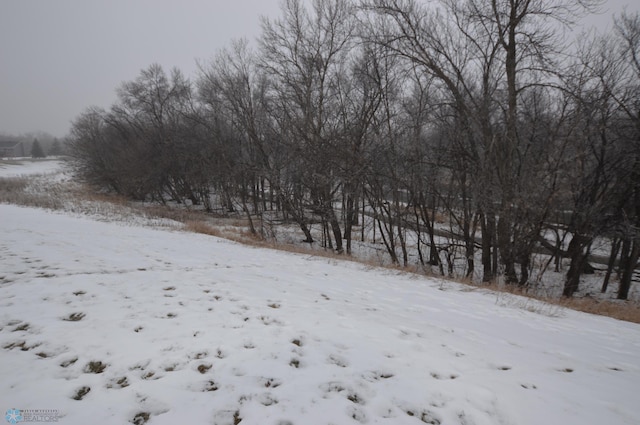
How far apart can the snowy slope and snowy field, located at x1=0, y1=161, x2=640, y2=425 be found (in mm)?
18

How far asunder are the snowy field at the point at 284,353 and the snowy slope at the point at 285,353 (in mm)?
18

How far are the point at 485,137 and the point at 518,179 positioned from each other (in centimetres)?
192

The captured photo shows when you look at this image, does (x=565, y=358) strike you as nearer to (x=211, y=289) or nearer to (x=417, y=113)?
(x=211, y=289)

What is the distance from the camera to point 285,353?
3338mm

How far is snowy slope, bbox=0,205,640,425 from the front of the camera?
252 cm

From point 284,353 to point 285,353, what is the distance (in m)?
0.01

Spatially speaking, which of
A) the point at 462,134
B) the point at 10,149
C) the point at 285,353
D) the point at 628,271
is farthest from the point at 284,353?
the point at 10,149

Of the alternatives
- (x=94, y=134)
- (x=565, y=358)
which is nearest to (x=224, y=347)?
(x=565, y=358)

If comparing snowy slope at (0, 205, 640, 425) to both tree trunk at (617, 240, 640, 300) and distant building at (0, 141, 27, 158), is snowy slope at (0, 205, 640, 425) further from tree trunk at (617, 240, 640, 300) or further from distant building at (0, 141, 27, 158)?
distant building at (0, 141, 27, 158)

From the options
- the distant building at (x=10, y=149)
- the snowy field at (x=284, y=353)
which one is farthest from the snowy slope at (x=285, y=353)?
the distant building at (x=10, y=149)

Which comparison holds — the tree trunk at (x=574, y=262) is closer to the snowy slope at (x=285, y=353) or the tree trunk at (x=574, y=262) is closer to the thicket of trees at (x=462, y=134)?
the thicket of trees at (x=462, y=134)

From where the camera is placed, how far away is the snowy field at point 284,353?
251cm

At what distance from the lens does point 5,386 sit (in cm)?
242

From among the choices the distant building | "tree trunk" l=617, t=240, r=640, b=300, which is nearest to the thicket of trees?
"tree trunk" l=617, t=240, r=640, b=300
